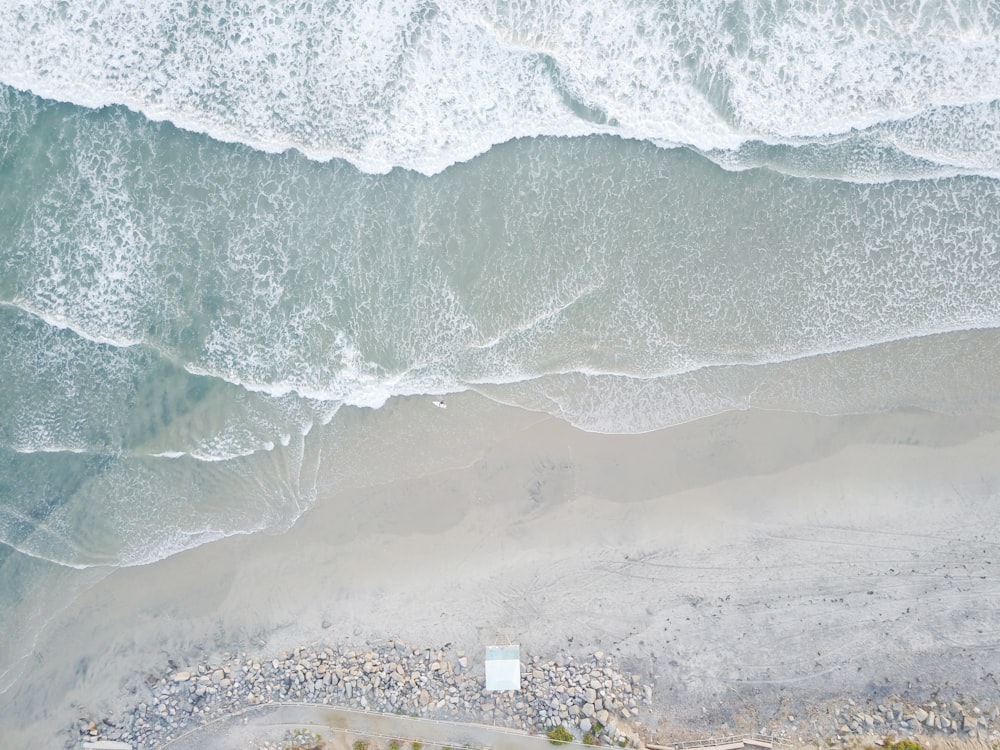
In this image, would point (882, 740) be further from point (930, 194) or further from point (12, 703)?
point (12, 703)

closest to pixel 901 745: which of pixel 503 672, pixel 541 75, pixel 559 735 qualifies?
pixel 559 735

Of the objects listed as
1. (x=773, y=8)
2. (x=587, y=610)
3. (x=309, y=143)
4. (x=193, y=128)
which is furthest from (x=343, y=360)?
(x=773, y=8)

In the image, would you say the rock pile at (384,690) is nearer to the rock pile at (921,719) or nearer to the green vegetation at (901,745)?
the rock pile at (921,719)

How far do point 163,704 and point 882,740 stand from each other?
12.7 meters

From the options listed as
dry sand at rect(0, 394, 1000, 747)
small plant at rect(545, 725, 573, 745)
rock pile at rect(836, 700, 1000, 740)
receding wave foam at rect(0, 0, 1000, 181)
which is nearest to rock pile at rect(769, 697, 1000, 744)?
rock pile at rect(836, 700, 1000, 740)

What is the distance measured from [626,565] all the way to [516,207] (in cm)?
671

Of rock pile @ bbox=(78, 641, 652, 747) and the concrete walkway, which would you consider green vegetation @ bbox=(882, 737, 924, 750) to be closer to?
rock pile @ bbox=(78, 641, 652, 747)

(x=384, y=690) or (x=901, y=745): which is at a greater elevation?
(x=384, y=690)

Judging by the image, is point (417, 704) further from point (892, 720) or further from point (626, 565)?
point (892, 720)

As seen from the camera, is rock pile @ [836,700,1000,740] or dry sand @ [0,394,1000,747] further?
dry sand @ [0,394,1000,747]

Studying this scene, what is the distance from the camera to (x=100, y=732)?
1246 centimetres

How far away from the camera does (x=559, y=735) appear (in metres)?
12.4

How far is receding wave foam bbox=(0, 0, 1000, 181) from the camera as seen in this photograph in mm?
12375

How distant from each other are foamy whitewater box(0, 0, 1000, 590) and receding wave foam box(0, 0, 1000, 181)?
0.15 ft
